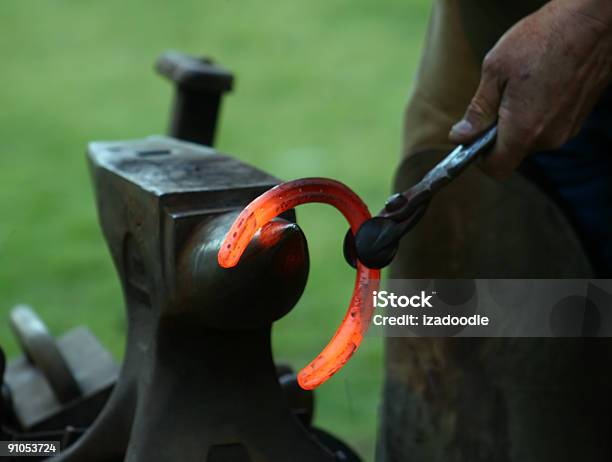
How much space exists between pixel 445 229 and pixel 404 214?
388 millimetres

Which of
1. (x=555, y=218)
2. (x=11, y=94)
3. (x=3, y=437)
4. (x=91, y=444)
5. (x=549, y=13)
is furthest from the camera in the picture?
(x=11, y=94)

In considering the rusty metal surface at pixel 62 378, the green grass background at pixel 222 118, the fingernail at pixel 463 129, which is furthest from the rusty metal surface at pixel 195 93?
the green grass background at pixel 222 118

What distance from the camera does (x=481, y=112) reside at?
1.05 m

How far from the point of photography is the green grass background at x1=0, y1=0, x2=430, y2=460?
276 centimetres

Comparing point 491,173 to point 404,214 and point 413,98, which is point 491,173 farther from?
point 413,98

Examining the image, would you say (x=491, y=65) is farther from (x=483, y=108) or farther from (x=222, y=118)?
(x=222, y=118)

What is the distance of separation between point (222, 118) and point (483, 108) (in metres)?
2.99

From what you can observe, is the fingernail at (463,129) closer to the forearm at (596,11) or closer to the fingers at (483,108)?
the fingers at (483,108)

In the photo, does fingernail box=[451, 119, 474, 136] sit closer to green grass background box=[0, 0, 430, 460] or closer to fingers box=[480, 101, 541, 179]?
fingers box=[480, 101, 541, 179]

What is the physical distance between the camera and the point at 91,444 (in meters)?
1.12

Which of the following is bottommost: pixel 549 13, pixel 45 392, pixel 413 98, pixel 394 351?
pixel 45 392

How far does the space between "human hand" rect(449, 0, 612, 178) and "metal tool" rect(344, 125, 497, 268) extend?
1.9 inches

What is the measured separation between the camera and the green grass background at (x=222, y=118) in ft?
9.06

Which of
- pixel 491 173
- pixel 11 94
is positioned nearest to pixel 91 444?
pixel 491 173
